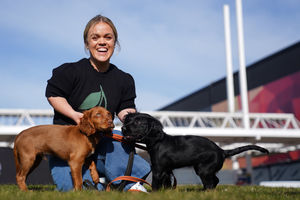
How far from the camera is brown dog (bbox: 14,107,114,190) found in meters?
4.21

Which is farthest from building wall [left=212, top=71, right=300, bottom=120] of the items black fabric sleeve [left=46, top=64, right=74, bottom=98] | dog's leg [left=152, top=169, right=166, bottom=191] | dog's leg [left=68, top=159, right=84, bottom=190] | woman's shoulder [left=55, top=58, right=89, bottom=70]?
dog's leg [left=68, top=159, right=84, bottom=190]

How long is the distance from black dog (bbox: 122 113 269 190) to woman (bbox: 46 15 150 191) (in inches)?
14.7

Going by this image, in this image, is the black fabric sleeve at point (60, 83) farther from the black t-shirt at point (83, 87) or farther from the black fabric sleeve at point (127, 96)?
the black fabric sleeve at point (127, 96)

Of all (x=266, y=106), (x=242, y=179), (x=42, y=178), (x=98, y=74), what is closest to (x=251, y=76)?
(x=266, y=106)

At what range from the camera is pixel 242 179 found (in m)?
32.0

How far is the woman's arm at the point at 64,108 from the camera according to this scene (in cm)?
461

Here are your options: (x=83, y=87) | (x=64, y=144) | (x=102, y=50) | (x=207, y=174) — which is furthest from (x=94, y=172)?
(x=102, y=50)

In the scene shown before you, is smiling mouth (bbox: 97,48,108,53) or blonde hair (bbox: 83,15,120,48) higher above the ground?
blonde hair (bbox: 83,15,120,48)

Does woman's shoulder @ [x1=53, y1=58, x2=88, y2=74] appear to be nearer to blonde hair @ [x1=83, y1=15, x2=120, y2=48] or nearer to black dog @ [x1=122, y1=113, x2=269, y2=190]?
blonde hair @ [x1=83, y1=15, x2=120, y2=48]

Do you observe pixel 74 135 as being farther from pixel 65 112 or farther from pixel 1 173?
pixel 1 173

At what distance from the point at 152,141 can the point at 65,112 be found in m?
1.23

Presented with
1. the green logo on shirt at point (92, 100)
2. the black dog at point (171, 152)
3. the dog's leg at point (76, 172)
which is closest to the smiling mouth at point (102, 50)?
the green logo on shirt at point (92, 100)

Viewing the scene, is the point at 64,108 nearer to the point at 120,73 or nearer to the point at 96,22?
the point at 120,73

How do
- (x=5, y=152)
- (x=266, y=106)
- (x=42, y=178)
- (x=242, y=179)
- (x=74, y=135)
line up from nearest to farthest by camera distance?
1. (x=74, y=135)
2. (x=42, y=178)
3. (x=5, y=152)
4. (x=242, y=179)
5. (x=266, y=106)
